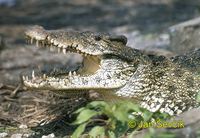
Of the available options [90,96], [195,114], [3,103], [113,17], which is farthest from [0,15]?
[195,114]

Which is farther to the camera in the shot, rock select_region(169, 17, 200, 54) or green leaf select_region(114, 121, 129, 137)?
rock select_region(169, 17, 200, 54)

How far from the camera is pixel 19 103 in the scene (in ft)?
Answer: 26.3

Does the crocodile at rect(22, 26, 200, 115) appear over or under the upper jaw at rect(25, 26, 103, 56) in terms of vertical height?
under

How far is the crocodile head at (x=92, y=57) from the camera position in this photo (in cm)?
640

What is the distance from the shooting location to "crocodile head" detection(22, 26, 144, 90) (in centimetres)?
640

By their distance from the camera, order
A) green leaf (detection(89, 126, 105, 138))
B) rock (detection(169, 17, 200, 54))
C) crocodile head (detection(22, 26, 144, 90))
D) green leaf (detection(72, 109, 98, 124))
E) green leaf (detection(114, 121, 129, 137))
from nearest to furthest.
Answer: green leaf (detection(72, 109, 98, 124)) → green leaf (detection(89, 126, 105, 138)) → green leaf (detection(114, 121, 129, 137)) → crocodile head (detection(22, 26, 144, 90)) → rock (detection(169, 17, 200, 54))

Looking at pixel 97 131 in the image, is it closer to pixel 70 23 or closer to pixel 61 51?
pixel 61 51

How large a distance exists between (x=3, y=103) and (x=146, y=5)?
24.9 ft

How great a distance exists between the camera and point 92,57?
6.58 meters

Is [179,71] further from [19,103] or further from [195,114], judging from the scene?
[19,103]

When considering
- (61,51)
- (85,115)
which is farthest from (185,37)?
(85,115)

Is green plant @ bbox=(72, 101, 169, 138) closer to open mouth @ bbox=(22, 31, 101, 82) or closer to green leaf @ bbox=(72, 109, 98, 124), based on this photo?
green leaf @ bbox=(72, 109, 98, 124)

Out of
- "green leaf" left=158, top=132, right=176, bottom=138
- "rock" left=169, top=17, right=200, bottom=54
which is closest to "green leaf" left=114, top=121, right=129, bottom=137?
"green leaf" left=158, top=132, right=176, bottom=138

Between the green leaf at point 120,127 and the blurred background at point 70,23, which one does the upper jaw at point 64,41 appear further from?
the blurred background at point 70,23
